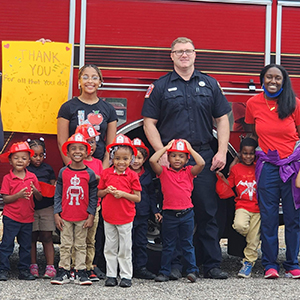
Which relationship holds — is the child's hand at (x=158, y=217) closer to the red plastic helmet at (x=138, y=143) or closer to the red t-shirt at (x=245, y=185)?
the red plastic helmet at (x=138, y=143)

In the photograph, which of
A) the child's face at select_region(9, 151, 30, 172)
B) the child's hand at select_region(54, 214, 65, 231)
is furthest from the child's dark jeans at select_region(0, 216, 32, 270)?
the child's face at select_region(9, 151, 30, 172)

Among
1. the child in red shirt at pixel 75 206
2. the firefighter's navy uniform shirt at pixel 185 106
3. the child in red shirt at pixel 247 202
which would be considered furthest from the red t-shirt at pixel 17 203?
the child in red shirt at pixel 247 202

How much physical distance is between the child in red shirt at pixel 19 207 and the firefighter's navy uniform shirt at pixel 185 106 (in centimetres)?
120

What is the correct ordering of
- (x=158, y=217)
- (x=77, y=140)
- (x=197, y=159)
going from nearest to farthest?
(x=77, y=140) → (x=197, y=159) → (x=158, y=217)

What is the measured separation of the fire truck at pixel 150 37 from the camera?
5520 mm

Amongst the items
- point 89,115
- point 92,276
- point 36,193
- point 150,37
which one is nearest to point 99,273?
point 92,276

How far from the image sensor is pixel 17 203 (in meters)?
5.16

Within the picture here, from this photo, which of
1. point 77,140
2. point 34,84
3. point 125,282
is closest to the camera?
point 125,282

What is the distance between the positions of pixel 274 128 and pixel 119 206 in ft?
5.17

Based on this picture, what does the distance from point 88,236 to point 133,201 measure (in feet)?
1.78

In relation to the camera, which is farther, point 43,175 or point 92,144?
point 43,175

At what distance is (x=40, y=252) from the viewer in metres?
7.10

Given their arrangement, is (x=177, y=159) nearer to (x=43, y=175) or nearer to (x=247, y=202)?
(x=247, y=202)

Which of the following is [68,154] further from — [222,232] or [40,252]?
[40,252]
